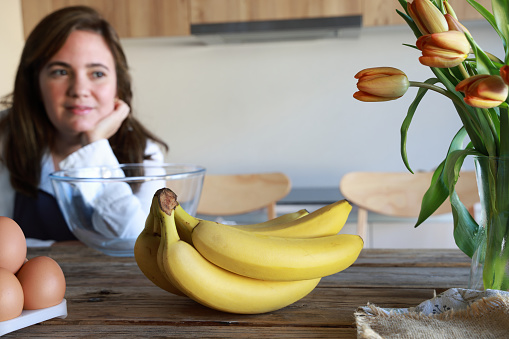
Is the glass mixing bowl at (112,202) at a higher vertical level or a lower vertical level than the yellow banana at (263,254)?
lower

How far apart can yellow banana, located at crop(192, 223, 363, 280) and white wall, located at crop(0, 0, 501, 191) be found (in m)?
2.17

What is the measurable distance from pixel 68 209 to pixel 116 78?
0.81m

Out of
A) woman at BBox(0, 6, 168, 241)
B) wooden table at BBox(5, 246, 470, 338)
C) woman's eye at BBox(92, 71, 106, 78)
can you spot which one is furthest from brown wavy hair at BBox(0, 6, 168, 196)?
wooden table at BBox(5, 246, 470, 338)

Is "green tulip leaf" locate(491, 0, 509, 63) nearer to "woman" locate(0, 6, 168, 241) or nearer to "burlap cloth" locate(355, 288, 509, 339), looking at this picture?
"burlap cloth" locate(355, 288, 509, 339)

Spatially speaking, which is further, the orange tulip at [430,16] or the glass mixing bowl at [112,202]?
the glass mixing bowl at [112,202]

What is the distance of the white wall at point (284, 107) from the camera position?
269 cm

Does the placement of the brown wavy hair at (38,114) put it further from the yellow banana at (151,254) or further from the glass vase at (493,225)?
the glass vase at (493,225)

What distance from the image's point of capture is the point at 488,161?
22.9 inches

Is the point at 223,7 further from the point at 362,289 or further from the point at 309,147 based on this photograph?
the point at 362,289

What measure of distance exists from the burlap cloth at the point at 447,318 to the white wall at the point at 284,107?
7.15 feet

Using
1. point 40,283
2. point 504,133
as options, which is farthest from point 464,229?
point 40,283

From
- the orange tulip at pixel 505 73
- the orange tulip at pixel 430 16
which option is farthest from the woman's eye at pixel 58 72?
the orange tulip at pixel 505 73

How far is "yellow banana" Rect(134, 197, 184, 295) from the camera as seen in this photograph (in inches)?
24.4

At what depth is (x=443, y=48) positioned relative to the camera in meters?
0.47
